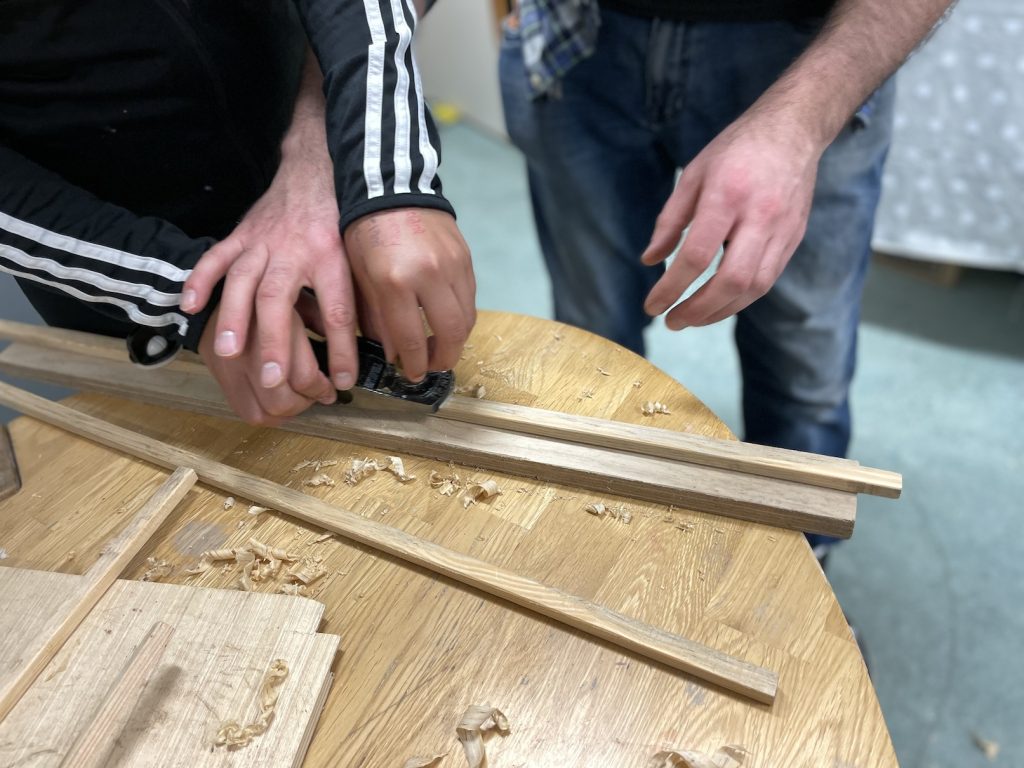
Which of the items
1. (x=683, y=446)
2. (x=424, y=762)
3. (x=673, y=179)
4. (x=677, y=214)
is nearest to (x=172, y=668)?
(x=424, y=762)

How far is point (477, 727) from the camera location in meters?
0.55

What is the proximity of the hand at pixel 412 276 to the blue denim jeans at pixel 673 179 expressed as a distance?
47cm

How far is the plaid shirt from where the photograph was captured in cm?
98

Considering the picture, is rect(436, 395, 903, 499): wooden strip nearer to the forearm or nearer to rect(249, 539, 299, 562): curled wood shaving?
rect(249, 539, 299, 562): curled wood shaving

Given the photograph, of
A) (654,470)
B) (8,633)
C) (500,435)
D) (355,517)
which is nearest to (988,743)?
(654,470)

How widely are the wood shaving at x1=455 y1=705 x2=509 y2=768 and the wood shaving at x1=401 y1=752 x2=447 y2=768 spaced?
0.06 ft

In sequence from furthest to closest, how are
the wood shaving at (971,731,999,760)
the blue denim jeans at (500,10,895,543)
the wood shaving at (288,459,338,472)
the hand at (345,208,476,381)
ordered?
the wood shaving at (971,731,999,760)
the blue denim jeans at (500,10,895,543)
the wood shaving at (288,459,338,472)
the hand at (345,208,476,381)

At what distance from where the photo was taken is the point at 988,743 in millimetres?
1143

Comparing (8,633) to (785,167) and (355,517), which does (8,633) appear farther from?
(785,167)

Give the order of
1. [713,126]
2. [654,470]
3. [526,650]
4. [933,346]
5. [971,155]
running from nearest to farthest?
[526,650] < [654,470] < [713,126] < [971,155] < [933,346]

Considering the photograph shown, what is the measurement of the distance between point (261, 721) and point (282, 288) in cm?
38

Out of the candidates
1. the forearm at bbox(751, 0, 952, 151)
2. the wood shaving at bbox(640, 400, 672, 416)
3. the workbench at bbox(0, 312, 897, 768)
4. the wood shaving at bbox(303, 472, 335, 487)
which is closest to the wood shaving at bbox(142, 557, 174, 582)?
the workbench at bbox(0, 312, 897, 768)

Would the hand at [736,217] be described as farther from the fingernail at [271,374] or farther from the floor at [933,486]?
the floor at [933,486]

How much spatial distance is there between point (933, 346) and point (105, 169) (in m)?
1.83
